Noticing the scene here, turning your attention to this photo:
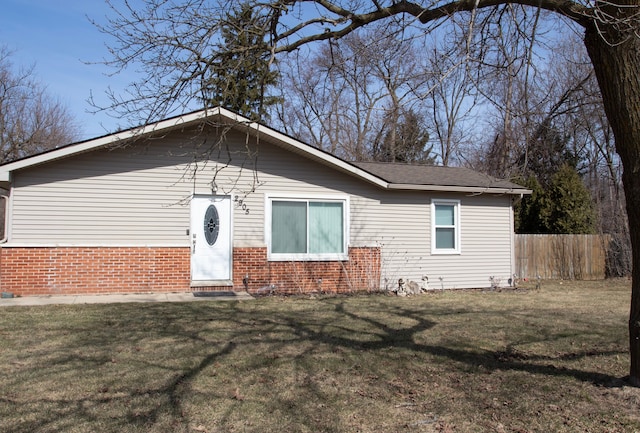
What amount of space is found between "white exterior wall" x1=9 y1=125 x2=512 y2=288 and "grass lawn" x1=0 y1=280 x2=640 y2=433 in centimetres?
240

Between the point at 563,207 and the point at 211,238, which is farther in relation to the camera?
the point at 563,207

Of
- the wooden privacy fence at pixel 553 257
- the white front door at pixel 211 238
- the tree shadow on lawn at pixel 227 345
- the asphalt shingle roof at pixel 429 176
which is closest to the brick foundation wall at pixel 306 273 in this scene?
the white front door at pixel 211 238

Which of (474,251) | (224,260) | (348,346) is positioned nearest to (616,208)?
(474,251)

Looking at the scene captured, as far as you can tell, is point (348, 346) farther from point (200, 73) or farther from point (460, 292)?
point (460, 292)

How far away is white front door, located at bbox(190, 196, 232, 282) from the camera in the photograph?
12.1 m

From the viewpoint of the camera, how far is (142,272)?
1152cm

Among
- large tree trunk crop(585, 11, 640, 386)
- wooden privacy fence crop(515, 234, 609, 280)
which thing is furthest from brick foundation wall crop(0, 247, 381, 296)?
large tree trunk crop(585, 11, 640, 386)

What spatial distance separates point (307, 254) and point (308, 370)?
7.07 meters

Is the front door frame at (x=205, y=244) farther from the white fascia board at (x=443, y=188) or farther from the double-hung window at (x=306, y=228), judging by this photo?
the white fascia board at (x=443, y=188)

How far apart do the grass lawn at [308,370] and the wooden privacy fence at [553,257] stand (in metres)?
8.73

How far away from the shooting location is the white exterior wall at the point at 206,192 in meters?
11.1

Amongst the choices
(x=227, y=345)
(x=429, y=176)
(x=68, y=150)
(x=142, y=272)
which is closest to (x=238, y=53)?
(x=227, y=345)

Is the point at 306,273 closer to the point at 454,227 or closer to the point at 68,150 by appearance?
the point at 454,227

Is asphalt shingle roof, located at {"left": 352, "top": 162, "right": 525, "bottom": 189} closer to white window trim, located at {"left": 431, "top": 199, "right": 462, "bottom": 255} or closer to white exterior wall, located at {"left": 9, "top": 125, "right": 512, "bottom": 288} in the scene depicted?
white exterior wall, located at {"left": 9, "top": 125, "right": 512, "bottom": 288}
